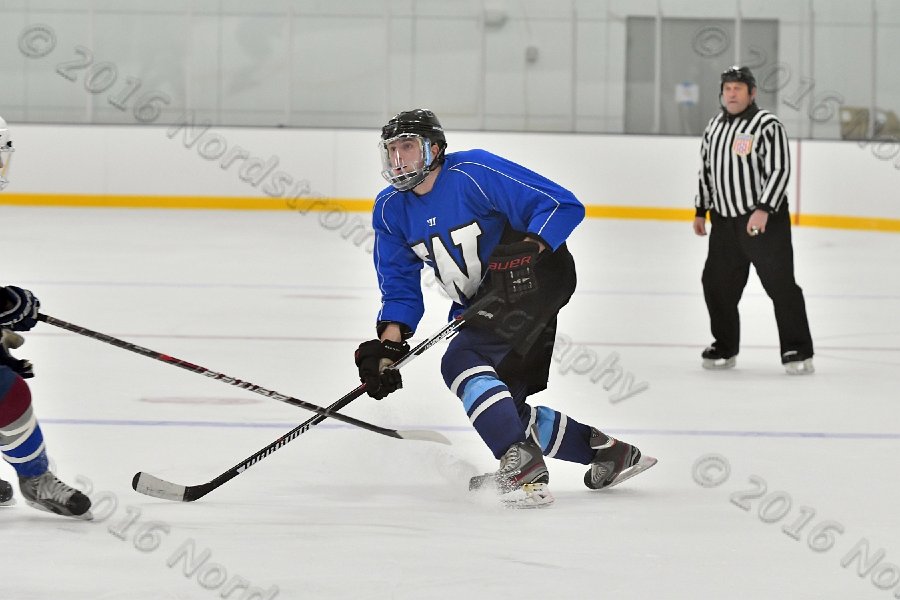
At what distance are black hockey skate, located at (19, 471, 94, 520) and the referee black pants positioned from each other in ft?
9.22

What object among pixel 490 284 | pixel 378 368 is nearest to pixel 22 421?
pixel 378 368

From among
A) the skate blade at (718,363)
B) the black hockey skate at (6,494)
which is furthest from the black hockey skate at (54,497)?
the skate blade at (718,363)

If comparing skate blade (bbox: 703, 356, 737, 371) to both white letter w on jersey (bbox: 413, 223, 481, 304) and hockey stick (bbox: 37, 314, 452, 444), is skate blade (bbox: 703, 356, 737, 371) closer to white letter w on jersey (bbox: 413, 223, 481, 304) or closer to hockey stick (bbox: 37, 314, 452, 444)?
hockey stick (bbox: 37, 314, 452, 444)

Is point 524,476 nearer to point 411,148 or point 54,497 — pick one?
point 411,148

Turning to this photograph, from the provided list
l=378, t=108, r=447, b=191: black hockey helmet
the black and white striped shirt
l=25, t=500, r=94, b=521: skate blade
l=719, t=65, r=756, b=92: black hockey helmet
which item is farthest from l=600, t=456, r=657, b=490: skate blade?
l=719, t=65, r=756, b=92: black hockey helmet

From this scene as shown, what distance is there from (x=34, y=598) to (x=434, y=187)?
1.26 meters

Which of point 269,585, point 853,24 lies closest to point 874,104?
point 853,24

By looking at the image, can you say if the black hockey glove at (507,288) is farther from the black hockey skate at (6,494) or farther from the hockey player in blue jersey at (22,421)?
the black hockey skate at (6,494)

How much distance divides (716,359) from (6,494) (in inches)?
111

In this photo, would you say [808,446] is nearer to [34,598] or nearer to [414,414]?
[414,414]

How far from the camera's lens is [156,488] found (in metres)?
2.98

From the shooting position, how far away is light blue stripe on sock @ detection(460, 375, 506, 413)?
118 inches

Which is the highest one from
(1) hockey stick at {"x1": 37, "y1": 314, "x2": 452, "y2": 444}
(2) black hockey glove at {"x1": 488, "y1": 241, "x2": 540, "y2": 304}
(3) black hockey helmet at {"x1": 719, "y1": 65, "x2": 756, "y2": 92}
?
(3) black hockey helmet at {"x1": 719, "y1": 65, "x2": 756, "y2": 92}

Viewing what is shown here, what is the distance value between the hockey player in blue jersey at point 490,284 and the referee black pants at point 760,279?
76.2 inches
